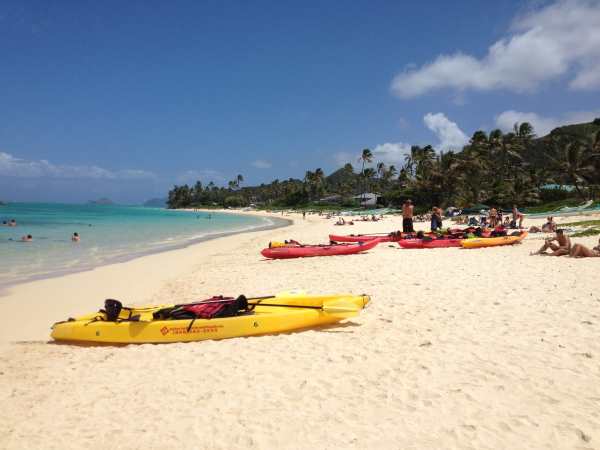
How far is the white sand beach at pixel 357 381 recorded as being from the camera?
3340mm

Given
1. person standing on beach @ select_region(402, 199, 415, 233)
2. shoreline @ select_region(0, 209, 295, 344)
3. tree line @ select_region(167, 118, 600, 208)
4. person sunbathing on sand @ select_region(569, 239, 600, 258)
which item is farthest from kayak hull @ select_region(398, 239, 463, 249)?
tree line @ select_region(167, 118, 600, 208)

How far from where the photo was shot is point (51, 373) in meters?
5.09

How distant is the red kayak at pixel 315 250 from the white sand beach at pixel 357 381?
16.7 ft

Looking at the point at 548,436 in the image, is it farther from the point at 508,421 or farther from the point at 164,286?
the point at 164,286

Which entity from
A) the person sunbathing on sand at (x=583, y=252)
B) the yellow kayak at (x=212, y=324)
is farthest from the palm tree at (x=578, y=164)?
the yellow kayak at (x=212, y=324)

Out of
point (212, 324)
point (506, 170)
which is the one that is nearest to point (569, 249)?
point (212, 324)

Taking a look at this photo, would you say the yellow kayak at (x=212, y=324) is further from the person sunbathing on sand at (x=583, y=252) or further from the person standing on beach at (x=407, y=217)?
the person standing on beach at (x=407, y=217)

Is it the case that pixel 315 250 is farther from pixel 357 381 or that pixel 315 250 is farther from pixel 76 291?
pixel 357 381

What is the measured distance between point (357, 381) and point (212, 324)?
8.47ft

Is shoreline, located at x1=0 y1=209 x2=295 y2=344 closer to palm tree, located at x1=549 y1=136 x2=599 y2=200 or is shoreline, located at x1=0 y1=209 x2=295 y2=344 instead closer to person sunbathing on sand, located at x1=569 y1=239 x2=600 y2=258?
person sunbathing on sand, located at x1=569 y1=239 x2=600 y2=258

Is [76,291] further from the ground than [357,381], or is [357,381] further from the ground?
[357,381]

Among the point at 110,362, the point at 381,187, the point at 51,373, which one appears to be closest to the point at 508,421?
the point at 110,362

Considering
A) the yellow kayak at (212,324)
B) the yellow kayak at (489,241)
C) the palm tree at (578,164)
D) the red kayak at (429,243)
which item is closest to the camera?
the yellow kayak at (212,324)

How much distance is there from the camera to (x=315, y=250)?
44.3 feet
